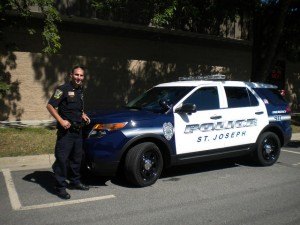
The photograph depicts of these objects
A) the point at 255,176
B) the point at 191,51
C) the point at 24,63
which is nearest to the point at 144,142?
the point at 255,176

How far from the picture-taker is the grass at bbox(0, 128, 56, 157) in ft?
29.6

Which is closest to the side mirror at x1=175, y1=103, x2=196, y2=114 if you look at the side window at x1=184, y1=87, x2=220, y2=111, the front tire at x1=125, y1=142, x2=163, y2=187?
the side window at x1=184, y1=87, x2=220, y2=111

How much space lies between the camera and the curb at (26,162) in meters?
8.15

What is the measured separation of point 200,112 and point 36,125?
6868 millimetres

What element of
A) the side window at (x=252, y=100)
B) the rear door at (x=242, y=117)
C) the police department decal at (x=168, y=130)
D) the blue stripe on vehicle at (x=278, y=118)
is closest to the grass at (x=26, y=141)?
the police department decal at (x=168, y=130)

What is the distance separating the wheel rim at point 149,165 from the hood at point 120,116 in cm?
58

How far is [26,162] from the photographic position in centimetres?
838

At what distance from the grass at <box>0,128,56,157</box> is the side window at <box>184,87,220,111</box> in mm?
3622

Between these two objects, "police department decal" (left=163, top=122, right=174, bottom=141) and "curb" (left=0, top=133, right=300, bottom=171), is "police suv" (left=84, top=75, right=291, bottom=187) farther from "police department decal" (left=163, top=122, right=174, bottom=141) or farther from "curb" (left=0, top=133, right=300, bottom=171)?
"curb" (left=0, top=133, right=300, bottom=171)

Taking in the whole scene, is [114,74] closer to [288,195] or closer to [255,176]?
[255,176]

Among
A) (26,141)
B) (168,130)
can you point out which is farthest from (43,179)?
(26,141)

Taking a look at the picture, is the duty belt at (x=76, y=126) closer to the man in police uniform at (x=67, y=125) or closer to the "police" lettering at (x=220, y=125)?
the man in police uniform at (x=67, y=125)

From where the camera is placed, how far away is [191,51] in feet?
56.6

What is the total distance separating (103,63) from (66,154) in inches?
350
